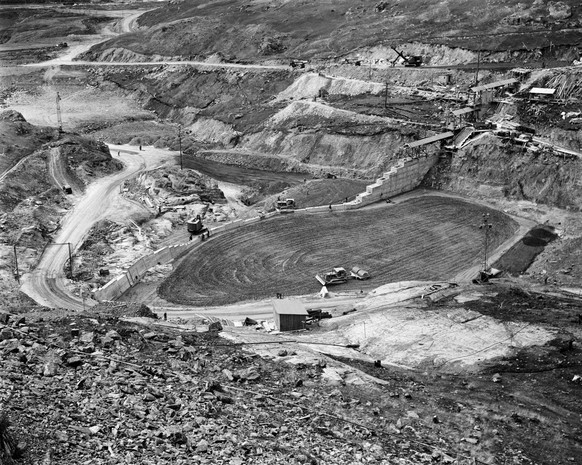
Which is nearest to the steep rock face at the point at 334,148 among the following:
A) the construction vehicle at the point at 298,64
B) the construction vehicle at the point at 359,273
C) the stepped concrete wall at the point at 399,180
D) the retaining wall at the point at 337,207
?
the stepped concrete wall at the point at 399,180

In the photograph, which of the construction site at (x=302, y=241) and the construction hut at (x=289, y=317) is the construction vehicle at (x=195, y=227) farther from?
the construction hut at (x=289, y=317)

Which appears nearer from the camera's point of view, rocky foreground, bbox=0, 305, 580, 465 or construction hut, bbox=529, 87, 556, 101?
rocky foreground, bbox=0, 305, 580, 465

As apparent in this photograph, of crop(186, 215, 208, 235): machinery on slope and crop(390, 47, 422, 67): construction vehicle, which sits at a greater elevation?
crop(390, 47, 422, 67): construction vehicle

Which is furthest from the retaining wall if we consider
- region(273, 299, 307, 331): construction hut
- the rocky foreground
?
the rocky foreground

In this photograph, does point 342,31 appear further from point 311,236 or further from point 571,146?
point 311,236

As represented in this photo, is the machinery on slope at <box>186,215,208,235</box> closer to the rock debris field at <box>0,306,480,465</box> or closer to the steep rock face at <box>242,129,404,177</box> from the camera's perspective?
the steep rock face at <box>242,129,404,177</box>

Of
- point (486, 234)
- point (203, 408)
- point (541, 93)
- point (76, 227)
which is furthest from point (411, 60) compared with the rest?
point (203, 408)

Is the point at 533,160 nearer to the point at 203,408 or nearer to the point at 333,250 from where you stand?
A: the point at 333,250
